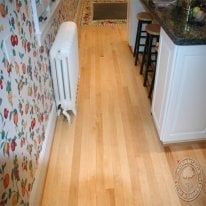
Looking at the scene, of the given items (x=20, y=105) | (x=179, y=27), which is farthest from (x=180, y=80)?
(x=20, y=105)

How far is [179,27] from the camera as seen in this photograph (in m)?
1.56

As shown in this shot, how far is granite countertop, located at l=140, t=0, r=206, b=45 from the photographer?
4.52ft

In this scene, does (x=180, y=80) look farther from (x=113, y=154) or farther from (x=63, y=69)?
(x=63, y=69)

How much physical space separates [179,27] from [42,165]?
1.42 m

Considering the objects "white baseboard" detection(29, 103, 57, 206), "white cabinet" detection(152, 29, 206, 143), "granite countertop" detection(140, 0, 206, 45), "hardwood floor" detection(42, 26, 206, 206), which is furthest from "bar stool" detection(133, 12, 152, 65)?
"white baseboard" detection(29, 103, 57, 206)

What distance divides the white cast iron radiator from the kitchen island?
2.54ft

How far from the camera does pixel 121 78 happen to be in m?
2.87

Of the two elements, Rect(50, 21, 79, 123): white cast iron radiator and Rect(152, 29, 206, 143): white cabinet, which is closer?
Rect(152, 29, 206, 143): white cabinet

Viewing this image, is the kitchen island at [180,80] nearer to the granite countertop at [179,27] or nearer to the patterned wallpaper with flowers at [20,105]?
the granite countertop at [179,27]

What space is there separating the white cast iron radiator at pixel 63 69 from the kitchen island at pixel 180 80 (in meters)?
0.77

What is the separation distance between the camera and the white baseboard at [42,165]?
1.42m

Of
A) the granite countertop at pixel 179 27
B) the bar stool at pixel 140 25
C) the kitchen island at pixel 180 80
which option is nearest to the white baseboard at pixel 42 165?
the kitchen island at pixel 180 80

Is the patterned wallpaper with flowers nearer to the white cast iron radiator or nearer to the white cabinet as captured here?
the white cast iron radiator

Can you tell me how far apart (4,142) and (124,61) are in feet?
8.35
